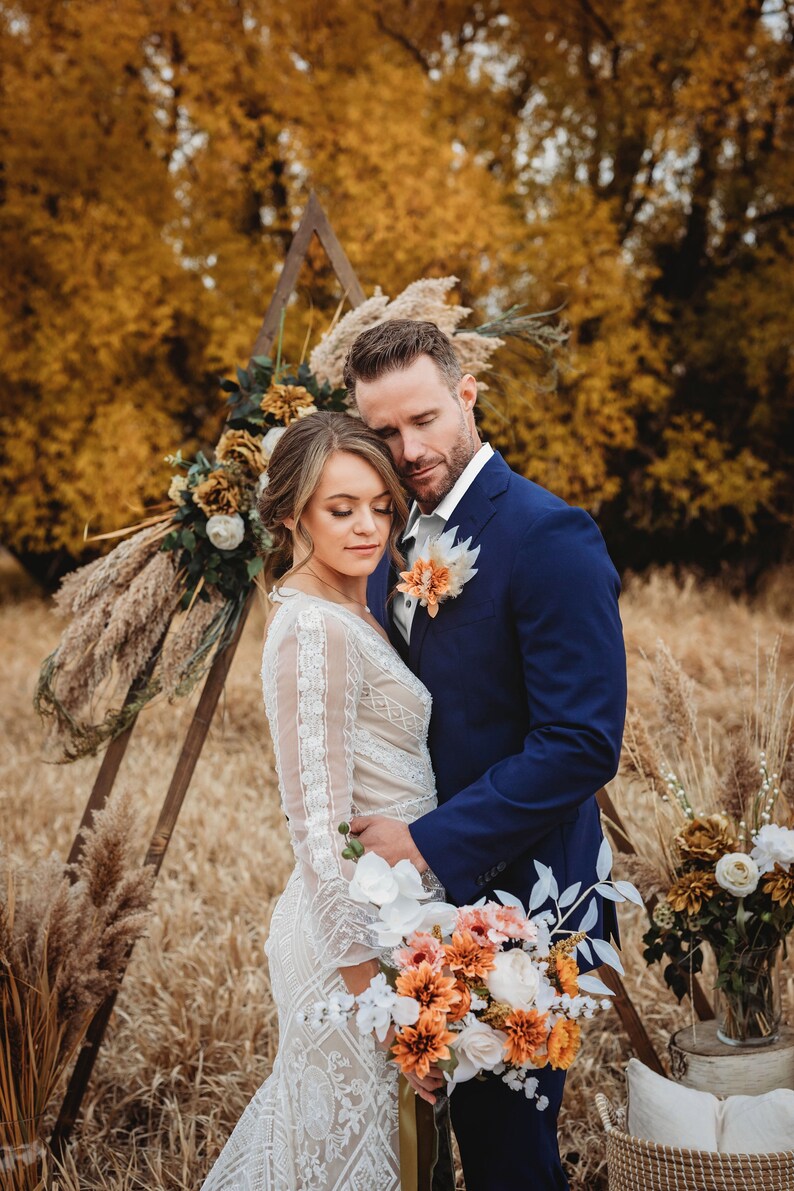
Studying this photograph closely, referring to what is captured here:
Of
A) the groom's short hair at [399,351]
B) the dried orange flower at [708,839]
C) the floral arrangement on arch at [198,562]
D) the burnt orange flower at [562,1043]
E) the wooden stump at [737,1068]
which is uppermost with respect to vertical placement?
the groom's short hair at [399,351]

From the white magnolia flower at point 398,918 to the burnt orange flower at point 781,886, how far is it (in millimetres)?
1427

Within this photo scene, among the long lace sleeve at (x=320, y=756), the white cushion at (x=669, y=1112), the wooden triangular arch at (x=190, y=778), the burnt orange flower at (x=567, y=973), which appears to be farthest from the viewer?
the wooden triangular arch at (x=190, y=778)

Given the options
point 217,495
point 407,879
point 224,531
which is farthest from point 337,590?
point 217,495

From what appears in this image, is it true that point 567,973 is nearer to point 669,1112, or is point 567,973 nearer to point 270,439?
point 669,1112

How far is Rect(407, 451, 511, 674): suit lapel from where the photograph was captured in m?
2.35

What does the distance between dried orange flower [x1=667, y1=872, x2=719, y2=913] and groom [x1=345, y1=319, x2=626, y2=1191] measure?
1.36ft

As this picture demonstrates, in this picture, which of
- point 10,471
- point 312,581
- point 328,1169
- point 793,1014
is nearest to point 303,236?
point 312,581

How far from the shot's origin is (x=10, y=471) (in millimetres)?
11258

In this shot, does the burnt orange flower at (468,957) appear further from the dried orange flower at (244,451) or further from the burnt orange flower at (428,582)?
the dried orange flower at (244,451)

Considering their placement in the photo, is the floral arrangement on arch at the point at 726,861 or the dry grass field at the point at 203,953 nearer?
the floral arrangement on arch at the point at 726,861

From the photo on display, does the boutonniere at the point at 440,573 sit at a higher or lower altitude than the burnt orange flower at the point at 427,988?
higher

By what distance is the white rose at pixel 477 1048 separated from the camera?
5.56ft

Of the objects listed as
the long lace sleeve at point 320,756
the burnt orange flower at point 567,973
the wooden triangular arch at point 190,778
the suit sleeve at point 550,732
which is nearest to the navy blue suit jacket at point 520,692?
the suit sleeve at point 550,732

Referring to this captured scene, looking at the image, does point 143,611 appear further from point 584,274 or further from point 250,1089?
point 584,274
